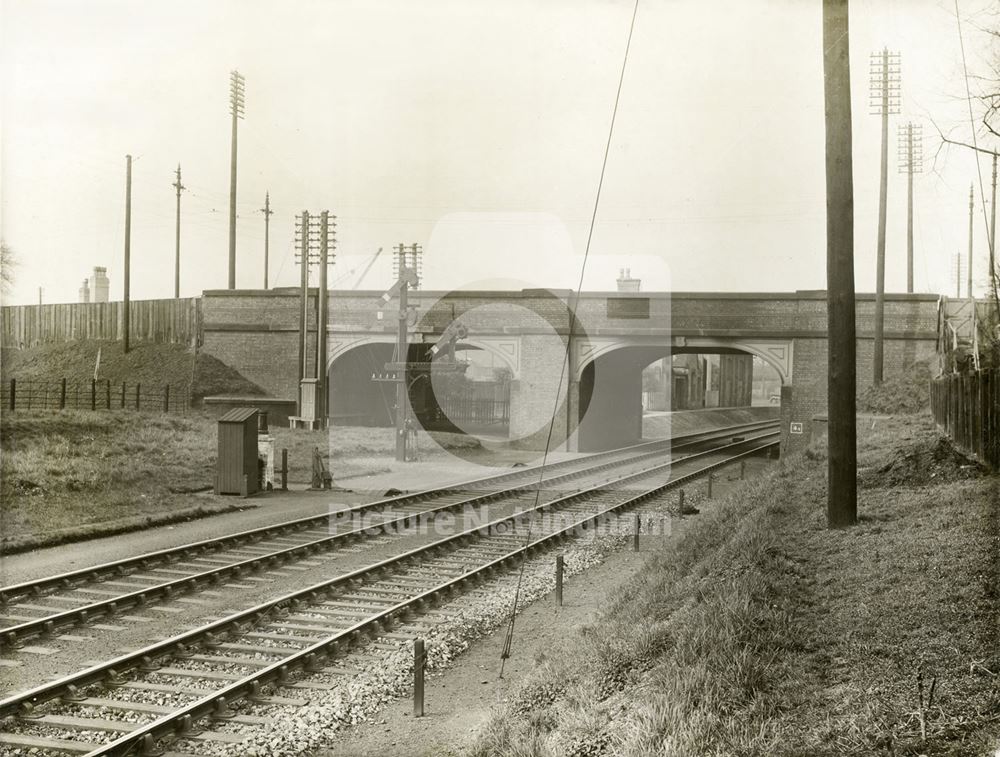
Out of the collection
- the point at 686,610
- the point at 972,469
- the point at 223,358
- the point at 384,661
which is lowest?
the point at 384,661

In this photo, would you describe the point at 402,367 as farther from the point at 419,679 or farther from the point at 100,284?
the point at 100,284

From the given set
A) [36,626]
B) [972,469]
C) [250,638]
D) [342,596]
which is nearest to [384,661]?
[250,638]

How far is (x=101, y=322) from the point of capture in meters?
42.6

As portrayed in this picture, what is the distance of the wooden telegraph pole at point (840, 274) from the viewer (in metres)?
9.01

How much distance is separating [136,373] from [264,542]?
29.5m

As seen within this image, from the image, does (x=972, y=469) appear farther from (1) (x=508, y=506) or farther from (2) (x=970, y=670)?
(1) (x=508, y=506)

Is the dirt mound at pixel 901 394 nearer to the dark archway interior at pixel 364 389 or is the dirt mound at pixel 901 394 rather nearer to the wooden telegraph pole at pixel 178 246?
the dark archway interior at pixel 364 389

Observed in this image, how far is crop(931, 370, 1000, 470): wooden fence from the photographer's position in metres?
9.90

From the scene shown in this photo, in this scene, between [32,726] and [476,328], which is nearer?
[32,726]

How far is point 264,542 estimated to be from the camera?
12547mm

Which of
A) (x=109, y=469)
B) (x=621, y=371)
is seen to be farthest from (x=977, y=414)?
(x=621, y=371)

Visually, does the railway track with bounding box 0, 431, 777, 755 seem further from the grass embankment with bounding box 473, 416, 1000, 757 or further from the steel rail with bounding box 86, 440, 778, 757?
the grass embankment with bounding box 473, 416, 1000, 757

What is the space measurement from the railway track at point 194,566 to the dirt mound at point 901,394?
13.5 meters

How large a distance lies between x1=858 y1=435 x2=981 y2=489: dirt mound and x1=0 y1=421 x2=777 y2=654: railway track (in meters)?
5.01
